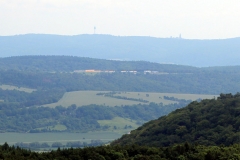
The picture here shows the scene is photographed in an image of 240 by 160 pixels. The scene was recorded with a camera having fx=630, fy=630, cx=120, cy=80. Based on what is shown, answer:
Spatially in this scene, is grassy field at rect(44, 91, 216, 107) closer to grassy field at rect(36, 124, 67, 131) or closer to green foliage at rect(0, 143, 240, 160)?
grassy field at rect(36, 124, 67, 131)

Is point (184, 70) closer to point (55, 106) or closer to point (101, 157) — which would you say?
point (55, 106)

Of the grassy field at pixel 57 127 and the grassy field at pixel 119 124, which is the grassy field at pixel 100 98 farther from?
the grassy field at pixel 57 127

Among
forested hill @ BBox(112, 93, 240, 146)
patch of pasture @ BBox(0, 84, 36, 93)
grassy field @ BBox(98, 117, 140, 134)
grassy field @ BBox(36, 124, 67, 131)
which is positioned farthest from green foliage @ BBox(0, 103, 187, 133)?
forested hill @ BBox(112, 93, 240, 146)

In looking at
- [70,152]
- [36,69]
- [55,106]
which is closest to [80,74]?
[36,69]

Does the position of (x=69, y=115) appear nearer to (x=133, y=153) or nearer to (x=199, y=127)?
(x=199, y=127)

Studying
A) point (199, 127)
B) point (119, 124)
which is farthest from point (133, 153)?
point (119, 124)

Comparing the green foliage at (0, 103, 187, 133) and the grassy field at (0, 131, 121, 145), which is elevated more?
the green foliage at (0, 103, 187, 133)
